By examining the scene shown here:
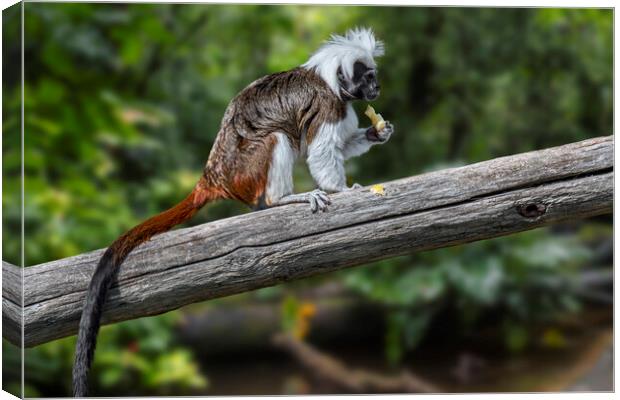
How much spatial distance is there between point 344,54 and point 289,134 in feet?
1.42

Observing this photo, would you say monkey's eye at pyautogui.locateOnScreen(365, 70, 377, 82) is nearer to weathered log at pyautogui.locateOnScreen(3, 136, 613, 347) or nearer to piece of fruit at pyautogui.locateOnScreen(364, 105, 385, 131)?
piece of fruit at pyautogui.locateOnScreen(364, 105, 385, 131)

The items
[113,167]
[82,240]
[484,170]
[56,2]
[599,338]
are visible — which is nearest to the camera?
[484,170]

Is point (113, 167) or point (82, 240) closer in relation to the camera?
point (82, 240)

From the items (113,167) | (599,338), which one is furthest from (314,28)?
(599,338)

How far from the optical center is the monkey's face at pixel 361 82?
11.3 feet

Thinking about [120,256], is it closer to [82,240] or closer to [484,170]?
[484,170]

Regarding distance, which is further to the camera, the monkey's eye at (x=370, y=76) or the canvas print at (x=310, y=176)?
the canvas print at (x=310, y=176)

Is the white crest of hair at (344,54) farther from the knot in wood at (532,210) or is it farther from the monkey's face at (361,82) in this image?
the knot in wood at (532,210)

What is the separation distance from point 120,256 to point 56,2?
218 centimetres

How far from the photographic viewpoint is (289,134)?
135 inches

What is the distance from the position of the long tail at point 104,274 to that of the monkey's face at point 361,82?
30.5 inches

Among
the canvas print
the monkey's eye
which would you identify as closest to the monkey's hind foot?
the monkey's eye

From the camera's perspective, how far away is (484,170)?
3.17m

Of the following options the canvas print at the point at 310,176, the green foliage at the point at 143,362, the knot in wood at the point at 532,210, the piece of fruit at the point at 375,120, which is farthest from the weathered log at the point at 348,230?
the green foliage at the point at 143,362
